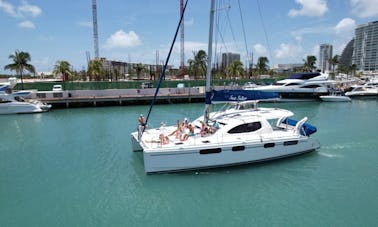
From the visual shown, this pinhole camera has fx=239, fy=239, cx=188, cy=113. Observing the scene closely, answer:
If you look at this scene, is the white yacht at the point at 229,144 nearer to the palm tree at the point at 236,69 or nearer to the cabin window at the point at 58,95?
the cabin window at the point at 58,95

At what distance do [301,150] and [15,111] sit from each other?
35225mm

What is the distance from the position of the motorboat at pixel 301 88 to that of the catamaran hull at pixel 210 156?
99.8ft

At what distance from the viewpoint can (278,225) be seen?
823 centimetres

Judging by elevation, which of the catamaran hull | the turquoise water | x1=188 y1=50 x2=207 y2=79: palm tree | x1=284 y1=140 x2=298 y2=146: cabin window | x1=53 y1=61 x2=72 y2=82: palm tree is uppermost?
x1=188 y1=50 x2=207 y2=79: palm tree

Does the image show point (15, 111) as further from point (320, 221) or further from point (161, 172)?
point (320, 221)

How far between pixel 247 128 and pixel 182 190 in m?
4.87

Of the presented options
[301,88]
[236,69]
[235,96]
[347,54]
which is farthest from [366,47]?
[235,96]

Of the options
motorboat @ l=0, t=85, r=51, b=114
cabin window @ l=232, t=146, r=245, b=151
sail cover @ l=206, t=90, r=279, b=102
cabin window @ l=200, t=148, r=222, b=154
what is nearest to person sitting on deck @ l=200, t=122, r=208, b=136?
cabin window @ l=200, t=148, r=222, b=154

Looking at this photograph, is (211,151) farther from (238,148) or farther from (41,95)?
(41,95)

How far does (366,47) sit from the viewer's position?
160 m

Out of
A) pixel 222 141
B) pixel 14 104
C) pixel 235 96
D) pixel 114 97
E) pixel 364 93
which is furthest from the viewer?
pixel 364 93

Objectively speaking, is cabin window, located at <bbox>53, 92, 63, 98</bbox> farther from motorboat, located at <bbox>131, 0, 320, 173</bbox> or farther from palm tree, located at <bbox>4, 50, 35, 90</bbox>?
motorboat, located at <bbox>131, 0, 320, 173</bbox>

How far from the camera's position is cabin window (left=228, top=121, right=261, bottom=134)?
1265 centimetres

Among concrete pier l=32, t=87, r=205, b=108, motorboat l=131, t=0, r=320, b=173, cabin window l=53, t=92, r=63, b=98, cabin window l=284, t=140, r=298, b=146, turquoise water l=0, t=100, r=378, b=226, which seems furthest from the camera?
cabin window l=53, t=92, r=63, b=98
